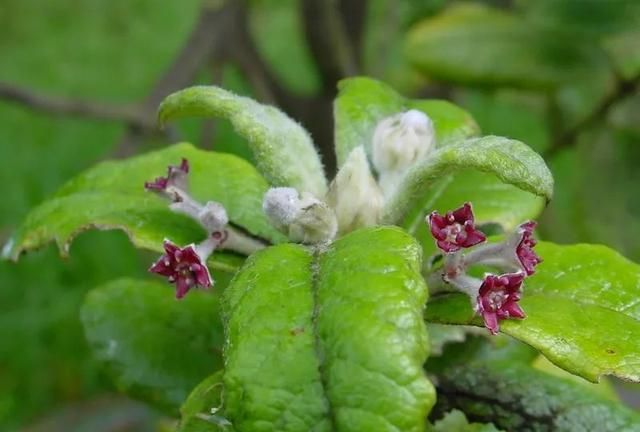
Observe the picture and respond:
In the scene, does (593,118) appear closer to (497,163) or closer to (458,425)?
(458,425)

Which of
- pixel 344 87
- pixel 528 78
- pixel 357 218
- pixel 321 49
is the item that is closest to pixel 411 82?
pixel 321 49

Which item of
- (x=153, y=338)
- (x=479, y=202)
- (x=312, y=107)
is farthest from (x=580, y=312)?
(x=312, y=107)

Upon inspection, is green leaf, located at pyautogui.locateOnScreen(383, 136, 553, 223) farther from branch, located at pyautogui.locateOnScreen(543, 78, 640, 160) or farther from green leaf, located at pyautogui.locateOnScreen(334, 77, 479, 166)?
branch, located at pyautogui.locateOnScreen(543, 78, 640, 160)

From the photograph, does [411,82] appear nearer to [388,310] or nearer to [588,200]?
[588,200]

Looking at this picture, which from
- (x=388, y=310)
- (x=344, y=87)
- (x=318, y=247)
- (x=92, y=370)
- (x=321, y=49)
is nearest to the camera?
(x=388, y=310)

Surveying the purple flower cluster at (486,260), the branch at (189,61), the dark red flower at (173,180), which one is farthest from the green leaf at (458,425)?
the branch at (189,61)
